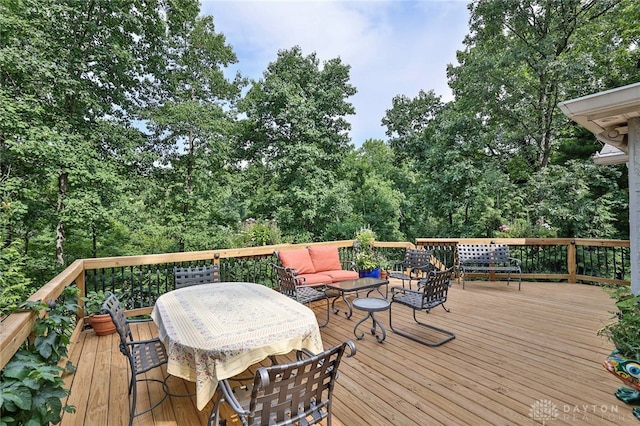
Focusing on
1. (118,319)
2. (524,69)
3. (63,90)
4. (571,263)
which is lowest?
(571,263)

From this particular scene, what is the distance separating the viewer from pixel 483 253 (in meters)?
5.89

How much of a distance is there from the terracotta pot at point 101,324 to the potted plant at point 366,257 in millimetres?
3791

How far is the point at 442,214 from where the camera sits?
10.8m

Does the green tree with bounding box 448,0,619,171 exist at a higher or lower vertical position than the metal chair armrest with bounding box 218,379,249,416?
higher

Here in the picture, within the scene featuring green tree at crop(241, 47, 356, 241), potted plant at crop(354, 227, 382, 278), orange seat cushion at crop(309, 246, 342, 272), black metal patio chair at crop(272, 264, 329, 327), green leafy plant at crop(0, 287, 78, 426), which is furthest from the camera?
green tree at crop(241, 47, 356, 241)

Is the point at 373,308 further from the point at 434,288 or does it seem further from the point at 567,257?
the point at 567,257

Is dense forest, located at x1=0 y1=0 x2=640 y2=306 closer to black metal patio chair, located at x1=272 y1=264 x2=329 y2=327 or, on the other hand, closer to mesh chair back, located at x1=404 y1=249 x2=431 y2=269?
black metal patio chair, located at x1=272 y1=264 x2=329 y2=327

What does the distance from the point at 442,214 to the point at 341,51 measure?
7134mm

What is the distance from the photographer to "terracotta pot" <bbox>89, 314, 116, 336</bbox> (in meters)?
3.52

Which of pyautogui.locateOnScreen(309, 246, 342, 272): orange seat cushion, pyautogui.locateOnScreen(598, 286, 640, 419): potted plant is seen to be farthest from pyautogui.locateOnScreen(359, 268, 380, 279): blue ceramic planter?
pyautogui.locateOnScreen(598, 286, 640, 419): potted plant

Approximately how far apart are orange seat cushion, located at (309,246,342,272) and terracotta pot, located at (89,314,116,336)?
2841 mm

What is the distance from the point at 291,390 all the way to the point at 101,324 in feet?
10.7

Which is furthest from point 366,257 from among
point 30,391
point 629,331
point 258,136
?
point 258,136

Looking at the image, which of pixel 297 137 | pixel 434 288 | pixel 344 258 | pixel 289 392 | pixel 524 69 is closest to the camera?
pixel 289 392
